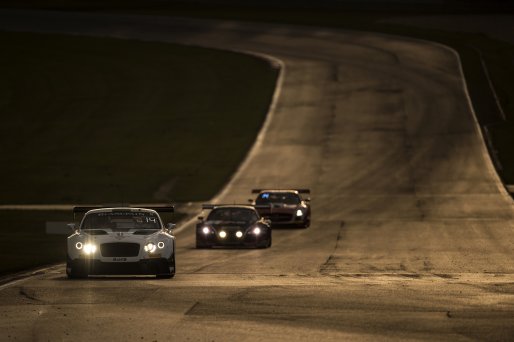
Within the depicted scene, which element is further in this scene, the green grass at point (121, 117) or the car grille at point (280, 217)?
the green grass at point (121, 117)

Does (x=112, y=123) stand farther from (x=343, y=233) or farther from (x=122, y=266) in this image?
(x=122, y=266)

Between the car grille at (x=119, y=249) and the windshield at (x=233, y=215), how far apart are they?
11789mm

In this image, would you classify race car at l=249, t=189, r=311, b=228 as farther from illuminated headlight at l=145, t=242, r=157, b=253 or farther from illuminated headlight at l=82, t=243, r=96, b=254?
illuminated headlight at l=82, t=243, r=96, b=254

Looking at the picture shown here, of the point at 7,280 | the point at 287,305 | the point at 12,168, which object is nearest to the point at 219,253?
the point at 7,280

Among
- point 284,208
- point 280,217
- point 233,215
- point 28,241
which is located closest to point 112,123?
point 280,217

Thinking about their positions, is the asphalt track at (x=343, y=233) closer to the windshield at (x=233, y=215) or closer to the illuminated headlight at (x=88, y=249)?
the illuminated headlight at (x=88, y=249)

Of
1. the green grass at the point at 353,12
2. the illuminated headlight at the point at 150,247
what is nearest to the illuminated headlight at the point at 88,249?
the illuminated headlight at the point at 150,247

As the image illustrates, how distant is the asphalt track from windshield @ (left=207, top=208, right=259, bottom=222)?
1.29 metres

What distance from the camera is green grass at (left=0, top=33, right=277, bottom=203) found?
198 ft

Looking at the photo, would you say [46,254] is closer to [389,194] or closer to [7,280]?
[7,280]

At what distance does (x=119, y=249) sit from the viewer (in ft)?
87.1

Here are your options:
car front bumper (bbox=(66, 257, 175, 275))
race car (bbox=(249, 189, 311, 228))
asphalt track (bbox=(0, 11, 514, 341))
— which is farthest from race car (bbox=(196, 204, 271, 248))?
car front bumper (bbox=(66, 257, 175, 275))

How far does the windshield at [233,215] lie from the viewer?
38594mm

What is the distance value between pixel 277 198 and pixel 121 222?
63.7 feet
